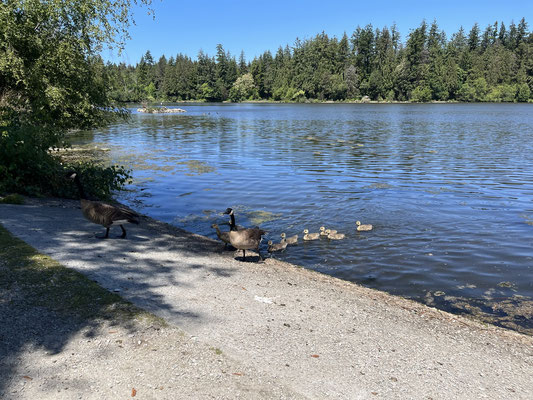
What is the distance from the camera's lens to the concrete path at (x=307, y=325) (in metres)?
5.73

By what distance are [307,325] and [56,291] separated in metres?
4.61

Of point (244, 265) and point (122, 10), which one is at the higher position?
point (122, 10)

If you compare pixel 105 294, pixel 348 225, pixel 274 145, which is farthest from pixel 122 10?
pixel 274 145

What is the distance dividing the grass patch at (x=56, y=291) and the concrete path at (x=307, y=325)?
0.33 m

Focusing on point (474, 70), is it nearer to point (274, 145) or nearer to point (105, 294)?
point (274, 145)

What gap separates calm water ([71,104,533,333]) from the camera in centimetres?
1109

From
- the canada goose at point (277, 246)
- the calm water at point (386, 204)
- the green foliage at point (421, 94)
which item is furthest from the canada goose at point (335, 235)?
the green foliage at point (421, 94)

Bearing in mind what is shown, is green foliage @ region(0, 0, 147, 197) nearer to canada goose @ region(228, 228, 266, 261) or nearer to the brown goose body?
the brown goose body

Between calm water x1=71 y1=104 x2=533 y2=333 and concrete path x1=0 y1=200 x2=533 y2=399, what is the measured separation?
202 centimetres

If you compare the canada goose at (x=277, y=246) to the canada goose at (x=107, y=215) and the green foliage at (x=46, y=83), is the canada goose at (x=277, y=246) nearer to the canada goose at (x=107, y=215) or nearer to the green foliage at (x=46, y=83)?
the canada goose at (x=107, y=215)

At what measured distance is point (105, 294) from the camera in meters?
7.46

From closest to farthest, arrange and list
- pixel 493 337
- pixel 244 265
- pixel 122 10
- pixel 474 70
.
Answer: pixel 493 337 < pixel 244 265 < pixel 122 10 < pixel 474 70

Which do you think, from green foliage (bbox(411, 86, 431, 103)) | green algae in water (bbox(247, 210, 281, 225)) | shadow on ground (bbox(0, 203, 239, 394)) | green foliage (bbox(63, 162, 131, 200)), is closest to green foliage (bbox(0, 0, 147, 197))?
green foliage (bbox(63, 162, 131, 200))

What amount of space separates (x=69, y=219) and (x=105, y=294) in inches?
242
